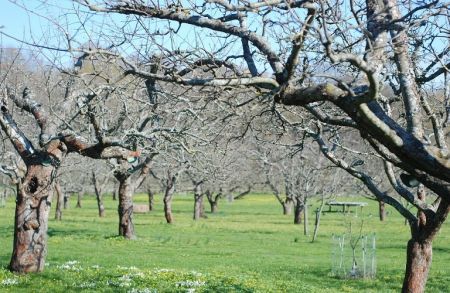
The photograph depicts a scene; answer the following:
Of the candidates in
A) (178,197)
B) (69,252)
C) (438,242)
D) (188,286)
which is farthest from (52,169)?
(178,197)

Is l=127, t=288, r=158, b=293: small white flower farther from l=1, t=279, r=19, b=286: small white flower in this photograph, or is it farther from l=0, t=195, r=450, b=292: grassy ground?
l=1, t=279, r=19, b=286: small white flower

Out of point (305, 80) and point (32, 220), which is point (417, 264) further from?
point (32, 220)

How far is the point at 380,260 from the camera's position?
27.7 meters

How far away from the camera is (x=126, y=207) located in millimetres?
31094

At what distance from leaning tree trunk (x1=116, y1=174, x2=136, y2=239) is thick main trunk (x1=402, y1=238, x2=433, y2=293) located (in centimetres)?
2068

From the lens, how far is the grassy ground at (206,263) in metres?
13.4

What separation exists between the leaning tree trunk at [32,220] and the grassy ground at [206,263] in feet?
1.31

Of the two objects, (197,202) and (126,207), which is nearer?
(126,207)

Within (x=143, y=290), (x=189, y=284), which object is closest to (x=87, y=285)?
(x=143, y=290)

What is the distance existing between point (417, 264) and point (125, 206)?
836 inches

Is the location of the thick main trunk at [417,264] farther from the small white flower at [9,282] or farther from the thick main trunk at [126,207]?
the thick main trunk at [126,207]

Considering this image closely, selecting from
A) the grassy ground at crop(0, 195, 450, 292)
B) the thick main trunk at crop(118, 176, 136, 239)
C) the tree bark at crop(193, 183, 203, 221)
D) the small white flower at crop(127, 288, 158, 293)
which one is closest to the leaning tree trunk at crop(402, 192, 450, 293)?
the grassy ground at crop(0, 195, 450, 292)

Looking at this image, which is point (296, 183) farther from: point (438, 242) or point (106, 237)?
point (106, 237)

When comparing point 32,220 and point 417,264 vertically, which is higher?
point 32,220
